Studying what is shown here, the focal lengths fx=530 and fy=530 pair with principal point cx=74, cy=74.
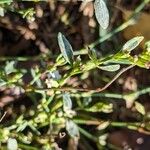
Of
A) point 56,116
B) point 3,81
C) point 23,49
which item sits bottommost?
point 56,116

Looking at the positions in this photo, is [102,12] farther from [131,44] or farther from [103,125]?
[103,125]

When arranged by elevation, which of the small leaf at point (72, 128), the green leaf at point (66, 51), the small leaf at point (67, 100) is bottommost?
the small leaf at point (72, 128)

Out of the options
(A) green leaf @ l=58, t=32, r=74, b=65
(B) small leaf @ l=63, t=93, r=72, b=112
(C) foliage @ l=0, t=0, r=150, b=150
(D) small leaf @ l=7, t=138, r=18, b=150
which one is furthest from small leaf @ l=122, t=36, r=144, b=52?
(D) small leaf @ l=7, t=138, r=18, b=150

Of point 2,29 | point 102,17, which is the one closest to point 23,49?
point 2,29

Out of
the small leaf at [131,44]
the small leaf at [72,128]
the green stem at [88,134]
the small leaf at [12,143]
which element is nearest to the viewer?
the small leaf at [131,44]

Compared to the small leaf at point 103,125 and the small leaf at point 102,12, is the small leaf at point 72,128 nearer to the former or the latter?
the small leaf at point 103,125

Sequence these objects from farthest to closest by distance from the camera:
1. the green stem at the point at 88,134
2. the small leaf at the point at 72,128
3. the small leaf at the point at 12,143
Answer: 1. the green stem at the point at 88,134
2. the small leaf at the point at 72,128
3. the small leaf at the point at 12,143

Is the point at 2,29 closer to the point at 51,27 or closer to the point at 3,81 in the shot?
the point at 51,27

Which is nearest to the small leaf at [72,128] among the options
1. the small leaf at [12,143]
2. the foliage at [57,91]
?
the foliage at [57,91]

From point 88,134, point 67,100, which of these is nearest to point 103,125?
point 88,134

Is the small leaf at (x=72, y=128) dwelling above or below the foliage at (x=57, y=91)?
below

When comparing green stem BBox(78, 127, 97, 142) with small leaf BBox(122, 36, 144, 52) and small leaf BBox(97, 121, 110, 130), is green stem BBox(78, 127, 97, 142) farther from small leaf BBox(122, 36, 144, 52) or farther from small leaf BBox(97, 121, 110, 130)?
small leaf BBox(122, 36, 144, 52)
